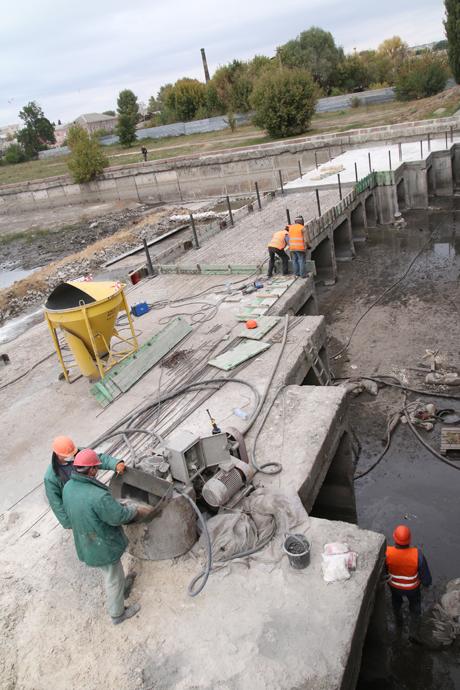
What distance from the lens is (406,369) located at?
39.0 feet

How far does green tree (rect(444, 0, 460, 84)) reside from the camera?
34.3m

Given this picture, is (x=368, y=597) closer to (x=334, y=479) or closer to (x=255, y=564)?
(x=255, y=564)

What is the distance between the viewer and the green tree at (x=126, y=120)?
197 feet

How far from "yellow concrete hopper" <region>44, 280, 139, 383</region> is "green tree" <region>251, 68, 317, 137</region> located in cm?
3469

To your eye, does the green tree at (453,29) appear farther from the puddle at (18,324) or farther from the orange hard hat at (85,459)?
the orange hard hat at (85,459)

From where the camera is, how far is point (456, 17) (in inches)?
1356

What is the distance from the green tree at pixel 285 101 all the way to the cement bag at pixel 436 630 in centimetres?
3905

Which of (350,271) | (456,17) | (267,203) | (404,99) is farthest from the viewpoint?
(404,99)

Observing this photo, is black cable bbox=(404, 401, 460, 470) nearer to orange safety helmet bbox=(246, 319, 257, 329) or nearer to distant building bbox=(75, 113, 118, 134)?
orange safety helmet bbox=(246, 319, 257, 329)

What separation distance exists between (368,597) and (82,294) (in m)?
6.82

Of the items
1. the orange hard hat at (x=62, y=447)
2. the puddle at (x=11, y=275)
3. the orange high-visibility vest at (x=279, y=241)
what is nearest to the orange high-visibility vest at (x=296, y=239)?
the orange high-visibility vest at (x=279, y=241)

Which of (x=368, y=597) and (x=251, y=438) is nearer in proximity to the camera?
(x=368, y=597)

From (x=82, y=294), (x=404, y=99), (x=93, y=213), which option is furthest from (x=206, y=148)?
(x=82, y=294)

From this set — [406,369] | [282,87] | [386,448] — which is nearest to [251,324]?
[386,448]
